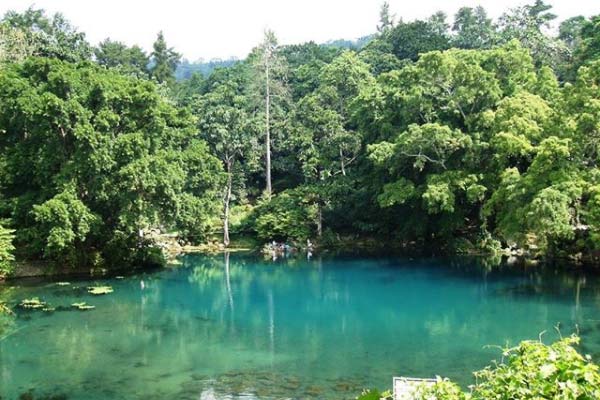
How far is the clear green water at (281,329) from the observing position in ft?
42.1

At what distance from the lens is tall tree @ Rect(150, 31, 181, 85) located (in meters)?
58.4

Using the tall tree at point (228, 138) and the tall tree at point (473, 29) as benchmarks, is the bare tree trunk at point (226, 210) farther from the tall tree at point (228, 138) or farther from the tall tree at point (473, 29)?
the tall tree at point (473, 29)

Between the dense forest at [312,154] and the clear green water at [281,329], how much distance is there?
2.71 metres

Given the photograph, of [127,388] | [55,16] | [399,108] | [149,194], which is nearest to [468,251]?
[399,108]

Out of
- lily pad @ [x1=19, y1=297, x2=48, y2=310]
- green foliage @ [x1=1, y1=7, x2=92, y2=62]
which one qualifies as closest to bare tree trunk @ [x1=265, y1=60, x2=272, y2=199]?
green foliage @ [x1=1, y1=7, x2=92, y2=62]

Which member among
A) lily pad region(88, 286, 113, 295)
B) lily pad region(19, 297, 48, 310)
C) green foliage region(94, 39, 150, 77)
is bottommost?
lily pad region(19, 297, 48, 310)

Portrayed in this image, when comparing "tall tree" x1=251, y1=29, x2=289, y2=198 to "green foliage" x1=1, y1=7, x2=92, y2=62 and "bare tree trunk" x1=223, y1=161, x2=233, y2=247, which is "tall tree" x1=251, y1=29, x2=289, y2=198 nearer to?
"bare tree trunk" x1=223, y1=161, x2=233, y2=247

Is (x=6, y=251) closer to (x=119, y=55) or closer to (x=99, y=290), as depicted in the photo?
(x=99, y=290)

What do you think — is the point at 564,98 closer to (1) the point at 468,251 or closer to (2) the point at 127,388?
(1) the point at 468,251

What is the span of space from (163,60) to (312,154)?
1275 inches

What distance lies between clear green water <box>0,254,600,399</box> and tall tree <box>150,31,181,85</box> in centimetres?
3482

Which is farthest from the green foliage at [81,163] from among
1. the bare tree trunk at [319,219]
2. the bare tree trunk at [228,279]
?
the bare tree trunk at [319,219]

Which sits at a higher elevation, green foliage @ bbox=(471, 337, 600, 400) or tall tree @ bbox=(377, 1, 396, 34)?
tall tree @ bbox=(377, 1, 396, 34)

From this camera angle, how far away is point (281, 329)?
57.4 feet
